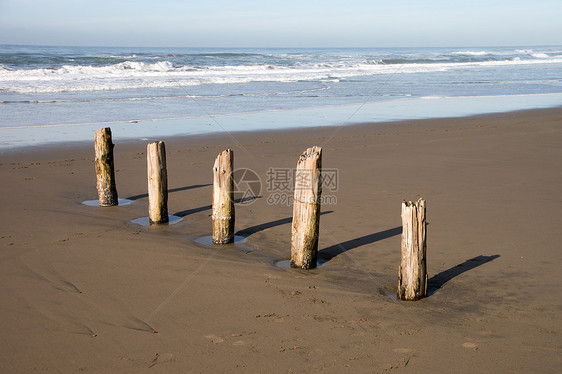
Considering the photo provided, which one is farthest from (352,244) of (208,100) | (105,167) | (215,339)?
(208,100)

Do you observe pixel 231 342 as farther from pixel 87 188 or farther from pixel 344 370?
pixel 87 188

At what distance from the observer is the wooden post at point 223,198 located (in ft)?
21.9

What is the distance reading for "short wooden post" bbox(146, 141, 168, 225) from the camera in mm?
7566

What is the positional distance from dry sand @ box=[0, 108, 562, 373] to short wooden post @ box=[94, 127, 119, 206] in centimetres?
21

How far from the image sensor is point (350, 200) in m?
9.16

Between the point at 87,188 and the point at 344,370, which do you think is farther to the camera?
the point at 87,188

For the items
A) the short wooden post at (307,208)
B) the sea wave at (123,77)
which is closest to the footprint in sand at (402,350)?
the short wooden post at (307,208)

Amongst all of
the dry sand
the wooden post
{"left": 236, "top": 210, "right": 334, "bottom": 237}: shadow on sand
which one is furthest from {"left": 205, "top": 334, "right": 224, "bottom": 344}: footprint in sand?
{"left": 236, "top": 210, "right": 334, "bottom": 237}: shadow on sand

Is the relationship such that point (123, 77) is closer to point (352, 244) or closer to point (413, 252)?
point (352, 244)

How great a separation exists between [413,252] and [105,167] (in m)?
5.13

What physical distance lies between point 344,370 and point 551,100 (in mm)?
23845

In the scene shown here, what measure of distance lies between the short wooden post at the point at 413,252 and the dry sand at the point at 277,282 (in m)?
0.16

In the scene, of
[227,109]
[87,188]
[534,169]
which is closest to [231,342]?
[87,188]

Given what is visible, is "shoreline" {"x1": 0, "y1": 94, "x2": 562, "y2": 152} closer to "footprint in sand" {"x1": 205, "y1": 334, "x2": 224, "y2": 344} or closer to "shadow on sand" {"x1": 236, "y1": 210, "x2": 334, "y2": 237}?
"shadow on sand" {"x1": 236, "y1": 210, "x2": 334, "y2": 237}
